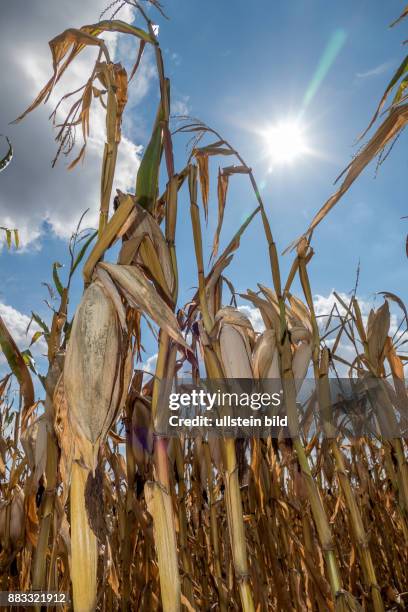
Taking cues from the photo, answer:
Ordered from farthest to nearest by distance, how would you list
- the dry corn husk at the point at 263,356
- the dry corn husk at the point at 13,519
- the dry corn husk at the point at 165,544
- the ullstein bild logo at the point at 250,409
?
the dry corn husk at the point at 13,519, the dry corn husk at the point at 263,356, the ullstein bild logo at the point at 250,409, the dry corn husk at the point at 165,544

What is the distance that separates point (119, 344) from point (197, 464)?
27.2 inches

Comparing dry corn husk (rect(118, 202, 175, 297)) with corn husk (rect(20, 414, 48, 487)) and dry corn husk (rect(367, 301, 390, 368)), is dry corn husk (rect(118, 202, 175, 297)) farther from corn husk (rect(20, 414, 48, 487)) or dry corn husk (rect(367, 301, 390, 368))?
dry corn husk (rect(367, 301, 390, 368))

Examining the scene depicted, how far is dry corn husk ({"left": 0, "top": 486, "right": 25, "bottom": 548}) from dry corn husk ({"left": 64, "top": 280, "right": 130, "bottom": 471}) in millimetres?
577

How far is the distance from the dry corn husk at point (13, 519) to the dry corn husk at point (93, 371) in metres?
0.58

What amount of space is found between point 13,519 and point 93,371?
2.09 feet

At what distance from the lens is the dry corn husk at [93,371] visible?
36cm

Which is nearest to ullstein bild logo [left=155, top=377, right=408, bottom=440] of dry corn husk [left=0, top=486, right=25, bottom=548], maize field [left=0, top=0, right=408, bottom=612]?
maize field [left=0, top=0, right=408, bottom=612]

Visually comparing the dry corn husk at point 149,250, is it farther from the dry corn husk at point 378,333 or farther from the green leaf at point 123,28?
the dry corn husk at point 378,333

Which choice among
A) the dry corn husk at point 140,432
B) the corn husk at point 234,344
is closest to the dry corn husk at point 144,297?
the corn husk at point 234,344

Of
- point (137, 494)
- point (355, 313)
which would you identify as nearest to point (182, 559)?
point (137, 494)

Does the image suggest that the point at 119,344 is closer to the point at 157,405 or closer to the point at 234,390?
the point at 157,405

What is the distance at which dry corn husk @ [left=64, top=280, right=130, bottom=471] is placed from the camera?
356mm

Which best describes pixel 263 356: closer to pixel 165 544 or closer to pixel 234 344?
pixel 234 344

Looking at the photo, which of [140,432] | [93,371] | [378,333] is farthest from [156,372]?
[378,333]
